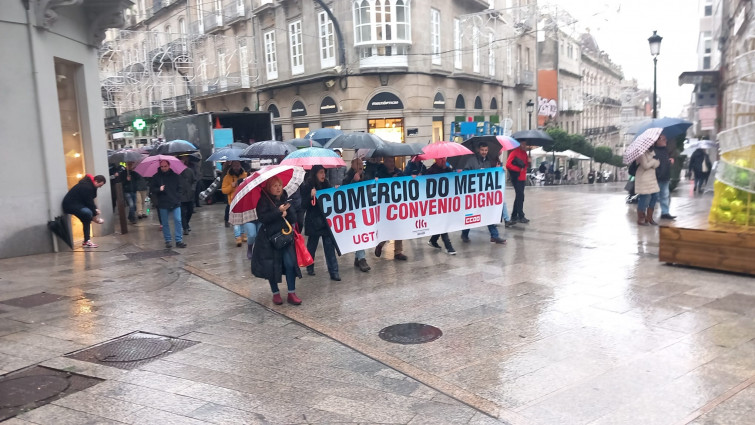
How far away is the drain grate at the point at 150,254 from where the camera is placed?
10.5 meters

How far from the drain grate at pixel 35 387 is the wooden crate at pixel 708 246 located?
760cm

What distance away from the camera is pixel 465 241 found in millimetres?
10930

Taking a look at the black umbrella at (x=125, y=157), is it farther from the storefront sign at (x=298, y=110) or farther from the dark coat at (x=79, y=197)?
the storefront sign at (x=298, y=110)

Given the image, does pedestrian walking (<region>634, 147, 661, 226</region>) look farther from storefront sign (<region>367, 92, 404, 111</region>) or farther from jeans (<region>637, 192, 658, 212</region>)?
storefront sign (<region>367, 92, 404, 111</region>)

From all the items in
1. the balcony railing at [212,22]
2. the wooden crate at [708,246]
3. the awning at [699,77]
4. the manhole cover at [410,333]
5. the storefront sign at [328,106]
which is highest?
the balcony railing at [212,22]

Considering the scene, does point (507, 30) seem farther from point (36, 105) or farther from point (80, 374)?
point (80, 374)

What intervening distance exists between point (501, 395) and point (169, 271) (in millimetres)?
6597

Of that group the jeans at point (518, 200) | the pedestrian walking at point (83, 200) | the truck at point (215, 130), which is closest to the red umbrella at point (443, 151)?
the jeans at point (518, 200)

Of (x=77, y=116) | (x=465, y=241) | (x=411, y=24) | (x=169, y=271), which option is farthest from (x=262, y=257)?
(x=411, y=24)

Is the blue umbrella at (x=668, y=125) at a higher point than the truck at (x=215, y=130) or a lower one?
lower

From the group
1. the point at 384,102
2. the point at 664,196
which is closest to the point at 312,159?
the point at 664,196

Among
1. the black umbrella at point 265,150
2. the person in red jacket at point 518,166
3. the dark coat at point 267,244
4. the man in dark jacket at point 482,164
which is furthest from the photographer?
the person in red jacket at point 518,166

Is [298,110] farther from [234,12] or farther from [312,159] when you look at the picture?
[312,159]

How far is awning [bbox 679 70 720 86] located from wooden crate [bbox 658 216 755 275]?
19.2 metres
